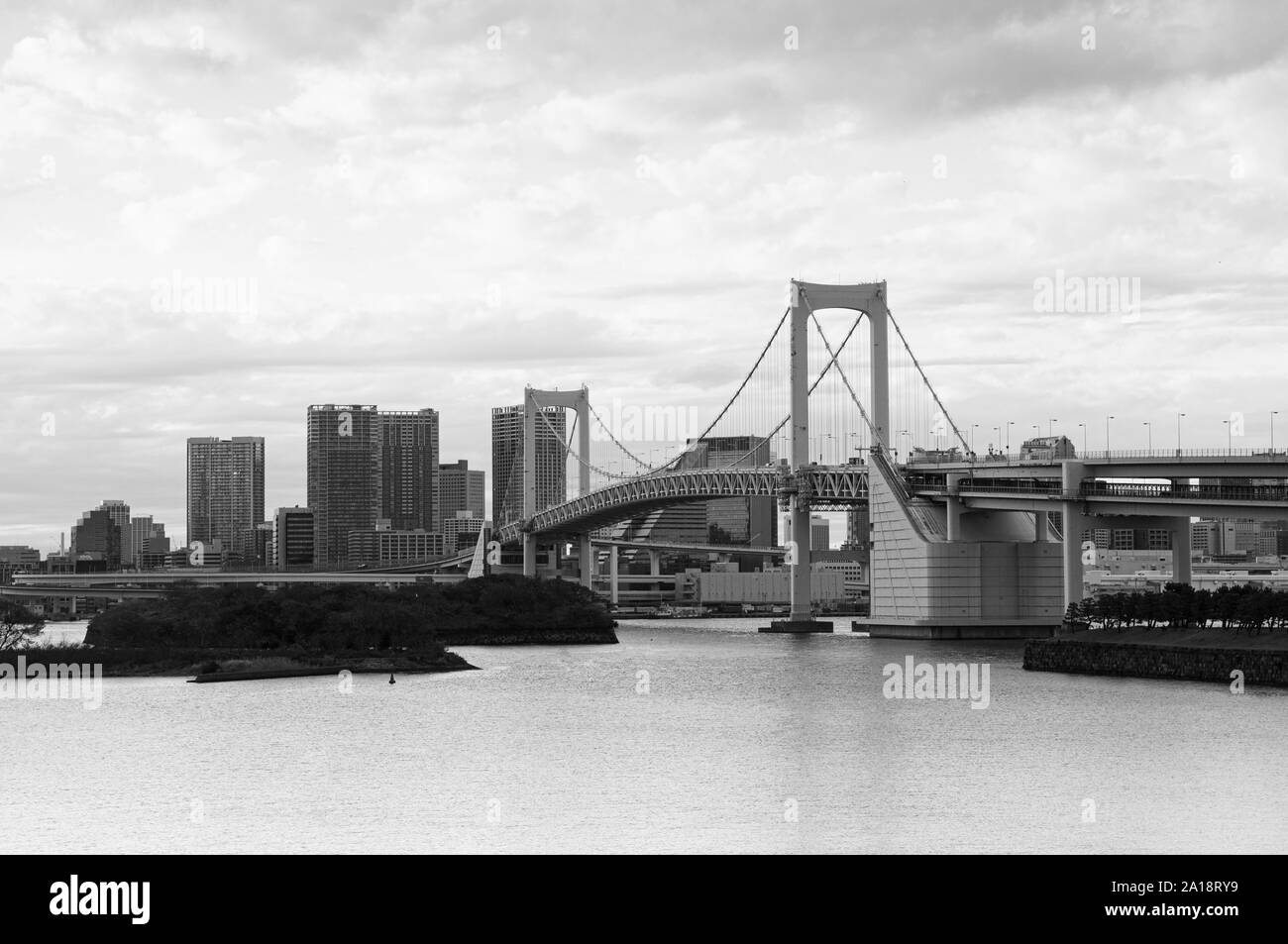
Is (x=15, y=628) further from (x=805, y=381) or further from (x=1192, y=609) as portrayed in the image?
(x=1192, y=609)

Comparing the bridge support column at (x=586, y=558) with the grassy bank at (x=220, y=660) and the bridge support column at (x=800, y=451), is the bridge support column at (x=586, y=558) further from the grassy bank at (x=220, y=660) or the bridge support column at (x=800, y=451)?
the grassy bank at (x=220, y=660)

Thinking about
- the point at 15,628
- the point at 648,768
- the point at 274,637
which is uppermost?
the point at 274,637

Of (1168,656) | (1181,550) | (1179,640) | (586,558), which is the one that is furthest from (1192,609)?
(586,558)

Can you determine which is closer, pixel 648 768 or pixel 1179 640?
pixel 648 768

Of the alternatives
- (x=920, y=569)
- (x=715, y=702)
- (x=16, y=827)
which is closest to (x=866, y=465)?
(x=920, y=569)

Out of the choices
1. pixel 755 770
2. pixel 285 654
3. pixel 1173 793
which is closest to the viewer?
pixel 1173 793

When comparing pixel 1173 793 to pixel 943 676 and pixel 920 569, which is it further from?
pixel 920 569

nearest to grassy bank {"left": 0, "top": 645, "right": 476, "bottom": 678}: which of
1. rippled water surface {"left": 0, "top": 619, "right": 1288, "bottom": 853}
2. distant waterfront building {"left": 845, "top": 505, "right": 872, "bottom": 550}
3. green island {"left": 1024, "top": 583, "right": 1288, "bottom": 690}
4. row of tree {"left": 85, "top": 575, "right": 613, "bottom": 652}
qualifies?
row of tree {"left": 85, "top": 575, "right": 613, "bottom": 652}
